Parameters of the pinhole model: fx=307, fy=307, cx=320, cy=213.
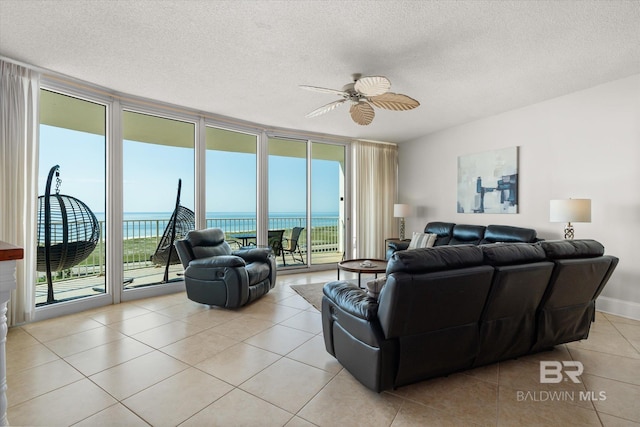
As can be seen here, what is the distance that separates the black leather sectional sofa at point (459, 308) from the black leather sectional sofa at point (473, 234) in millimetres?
1832

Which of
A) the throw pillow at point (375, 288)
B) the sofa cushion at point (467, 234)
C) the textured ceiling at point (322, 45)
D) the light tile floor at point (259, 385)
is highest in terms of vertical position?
the textured ceiling at point (322, 45)

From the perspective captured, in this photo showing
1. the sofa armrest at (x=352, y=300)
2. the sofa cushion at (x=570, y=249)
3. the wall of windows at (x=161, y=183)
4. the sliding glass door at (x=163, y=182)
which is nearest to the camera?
the sofa armrest at (x=352, y=300)

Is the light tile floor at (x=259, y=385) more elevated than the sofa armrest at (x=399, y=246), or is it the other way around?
the sofa armrest at (x=399, y=246)

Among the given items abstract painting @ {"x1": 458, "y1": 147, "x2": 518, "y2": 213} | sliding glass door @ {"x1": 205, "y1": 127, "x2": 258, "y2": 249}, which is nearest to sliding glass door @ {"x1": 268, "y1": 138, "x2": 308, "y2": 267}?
sliding glass door @ {"x1": 205, "y1": 127, "x2": 258, "y2": 249}

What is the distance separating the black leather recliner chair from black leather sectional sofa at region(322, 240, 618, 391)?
1.54 m

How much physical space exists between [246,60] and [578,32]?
296 centimetres

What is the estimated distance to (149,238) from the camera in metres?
5.27

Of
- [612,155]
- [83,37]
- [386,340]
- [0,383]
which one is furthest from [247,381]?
[612,155]

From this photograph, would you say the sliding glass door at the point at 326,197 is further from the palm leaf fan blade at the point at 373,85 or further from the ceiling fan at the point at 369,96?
the palm leaf fan blade at the point at 373,85

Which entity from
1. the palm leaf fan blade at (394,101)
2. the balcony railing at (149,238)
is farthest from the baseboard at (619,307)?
the balcony railing at (149,238)

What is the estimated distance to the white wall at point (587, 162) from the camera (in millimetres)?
3486

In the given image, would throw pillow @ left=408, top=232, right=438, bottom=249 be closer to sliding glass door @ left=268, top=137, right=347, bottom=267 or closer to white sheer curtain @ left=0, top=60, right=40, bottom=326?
sliding glass door @ left=268, top=137, right=347, bottom=267

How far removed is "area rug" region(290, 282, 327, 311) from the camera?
400cm

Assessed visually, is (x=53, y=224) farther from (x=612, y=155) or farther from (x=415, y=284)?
(x=612, y=155)
